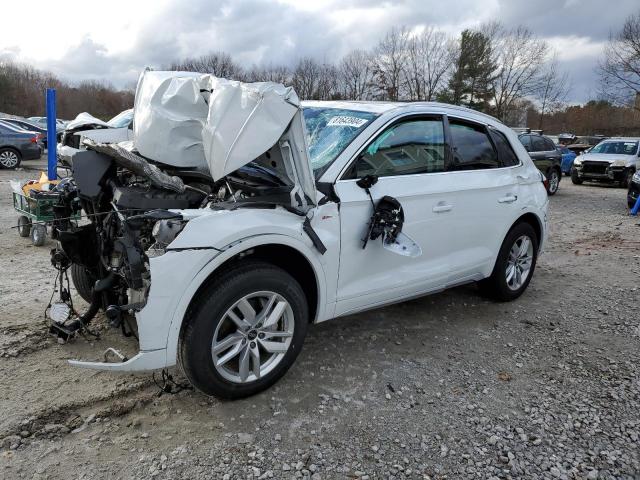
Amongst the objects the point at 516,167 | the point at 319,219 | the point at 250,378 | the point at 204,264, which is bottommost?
the point at 250,378

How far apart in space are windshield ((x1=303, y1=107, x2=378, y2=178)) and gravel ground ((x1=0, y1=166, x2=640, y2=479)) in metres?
1.45

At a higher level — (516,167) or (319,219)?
(516,167)

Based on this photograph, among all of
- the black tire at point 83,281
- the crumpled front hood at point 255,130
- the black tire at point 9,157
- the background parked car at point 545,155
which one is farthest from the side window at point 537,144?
the black tire at point 9,157

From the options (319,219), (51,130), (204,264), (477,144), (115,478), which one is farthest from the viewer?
(51,130)

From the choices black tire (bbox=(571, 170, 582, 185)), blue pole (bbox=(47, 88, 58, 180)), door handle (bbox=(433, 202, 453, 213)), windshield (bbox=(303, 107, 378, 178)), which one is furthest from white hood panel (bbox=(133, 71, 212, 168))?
black tire (bbox=(571, 170, 582, 185))

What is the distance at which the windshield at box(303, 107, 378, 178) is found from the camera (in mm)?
3503

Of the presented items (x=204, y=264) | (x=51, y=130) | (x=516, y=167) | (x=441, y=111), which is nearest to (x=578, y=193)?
(x=516, y=167)

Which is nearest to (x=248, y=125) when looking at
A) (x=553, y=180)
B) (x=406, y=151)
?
(x=406, y=151)

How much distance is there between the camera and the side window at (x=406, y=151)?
3586mm

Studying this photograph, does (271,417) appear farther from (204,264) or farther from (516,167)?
(516,167)

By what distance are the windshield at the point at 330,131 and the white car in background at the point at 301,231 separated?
0.01m

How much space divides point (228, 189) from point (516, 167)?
9.63ft

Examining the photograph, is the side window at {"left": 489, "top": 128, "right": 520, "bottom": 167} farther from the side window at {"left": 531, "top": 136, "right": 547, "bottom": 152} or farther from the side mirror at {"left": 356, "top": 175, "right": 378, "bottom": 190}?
the side window at {"left": 531, "top": 136, "right": 547, "bottom": 152}

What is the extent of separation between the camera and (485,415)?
316 cm
